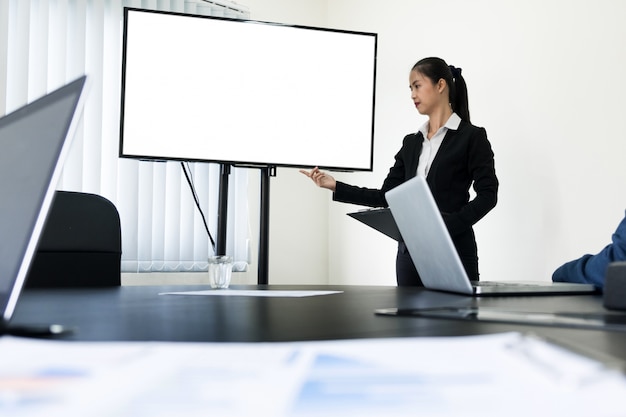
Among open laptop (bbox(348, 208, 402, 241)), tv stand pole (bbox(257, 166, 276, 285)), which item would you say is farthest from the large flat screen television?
open laptop (bbox(348, 208, 402, 241))

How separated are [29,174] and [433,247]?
743mm

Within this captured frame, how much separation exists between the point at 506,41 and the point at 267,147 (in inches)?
49.0

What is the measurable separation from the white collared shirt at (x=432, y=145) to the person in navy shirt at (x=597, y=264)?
1141mm

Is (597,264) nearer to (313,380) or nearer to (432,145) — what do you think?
(313,380)

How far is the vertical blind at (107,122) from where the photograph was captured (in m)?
3.08

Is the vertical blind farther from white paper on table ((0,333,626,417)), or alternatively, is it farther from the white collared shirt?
white paper on table ((0,333,626,417))

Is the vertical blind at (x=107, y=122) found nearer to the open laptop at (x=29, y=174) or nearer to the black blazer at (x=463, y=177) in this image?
the black blazer at (x=463, y=177)

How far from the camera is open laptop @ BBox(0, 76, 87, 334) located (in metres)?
0.61

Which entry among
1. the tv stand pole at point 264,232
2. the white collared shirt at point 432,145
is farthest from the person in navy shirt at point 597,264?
the tv stand pole at point 264,232

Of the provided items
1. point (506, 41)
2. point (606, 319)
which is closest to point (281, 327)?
point (606, 319)

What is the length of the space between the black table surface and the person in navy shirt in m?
0.14

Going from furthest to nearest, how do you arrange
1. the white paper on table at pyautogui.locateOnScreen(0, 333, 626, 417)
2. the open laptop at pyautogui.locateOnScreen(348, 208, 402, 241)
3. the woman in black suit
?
the woman in black suit
the open laptop at pyautogui.locateOnScreen(348, 208, 402, 241)
the white paper on table at pyautogui.locateOnScreen(0, 333, 626, 417)

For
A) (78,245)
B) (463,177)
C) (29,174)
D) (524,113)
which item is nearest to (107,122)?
(78,245)

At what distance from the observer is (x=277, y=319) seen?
2.47ft
